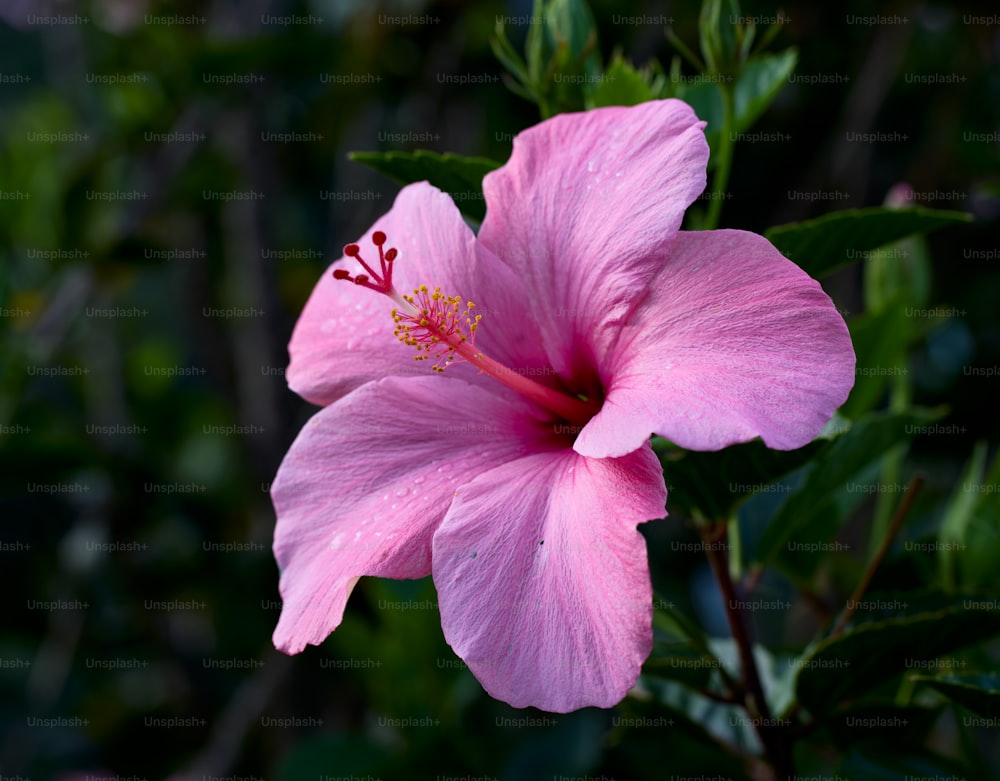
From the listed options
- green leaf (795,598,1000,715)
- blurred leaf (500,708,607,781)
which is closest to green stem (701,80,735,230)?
green leaf (795,598,1000,715)

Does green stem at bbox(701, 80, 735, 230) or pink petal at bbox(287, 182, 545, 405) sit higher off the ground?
green stem at bbox(701, 80, 735, 230)

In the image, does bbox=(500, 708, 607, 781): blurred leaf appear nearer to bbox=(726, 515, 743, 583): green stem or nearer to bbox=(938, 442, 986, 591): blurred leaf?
bbox=(726, 515, 743, 583): green stem

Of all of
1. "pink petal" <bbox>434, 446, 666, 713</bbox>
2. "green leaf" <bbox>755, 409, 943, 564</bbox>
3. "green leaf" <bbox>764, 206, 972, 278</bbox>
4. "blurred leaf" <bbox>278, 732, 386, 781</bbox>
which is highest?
"green leaf" <bbox>764, 206, 972, 278</bbox>

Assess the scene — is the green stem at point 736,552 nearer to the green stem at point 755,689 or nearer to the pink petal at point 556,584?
the green stem at point 755,689

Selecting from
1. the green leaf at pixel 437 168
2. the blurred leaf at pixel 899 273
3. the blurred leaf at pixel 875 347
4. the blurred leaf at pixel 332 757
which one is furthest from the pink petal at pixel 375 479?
the blurred leaf at pixel 332 757

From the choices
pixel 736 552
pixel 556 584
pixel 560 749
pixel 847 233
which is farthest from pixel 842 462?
pixel 560 749

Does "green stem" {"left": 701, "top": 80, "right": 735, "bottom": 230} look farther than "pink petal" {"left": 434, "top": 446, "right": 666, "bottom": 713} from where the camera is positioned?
Yes
